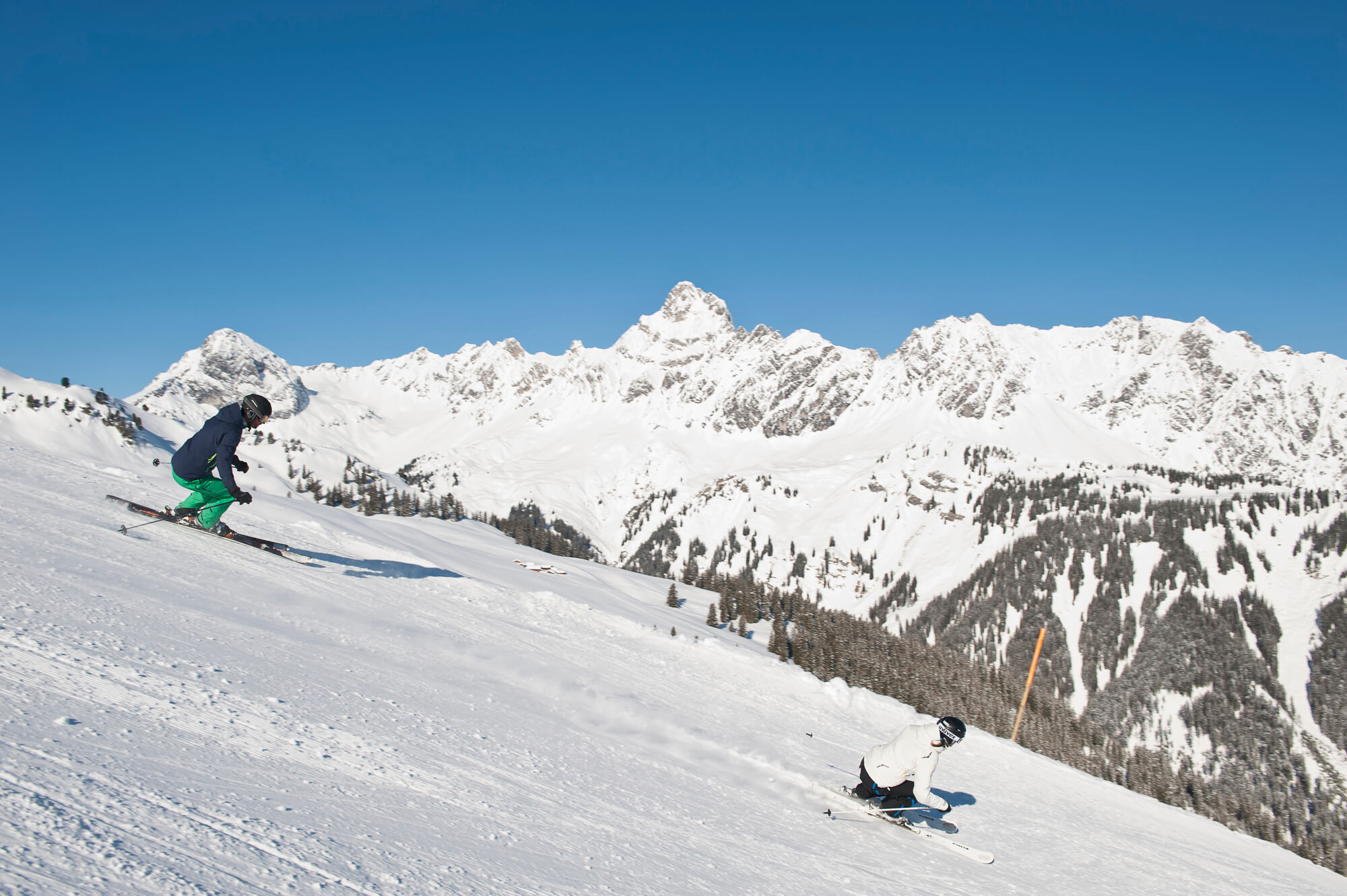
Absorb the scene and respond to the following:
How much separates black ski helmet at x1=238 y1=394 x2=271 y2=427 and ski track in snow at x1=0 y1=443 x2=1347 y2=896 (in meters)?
2.96

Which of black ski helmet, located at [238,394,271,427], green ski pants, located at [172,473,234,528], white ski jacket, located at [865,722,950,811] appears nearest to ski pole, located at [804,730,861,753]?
white ski jacket, located at [865,722,950,811]

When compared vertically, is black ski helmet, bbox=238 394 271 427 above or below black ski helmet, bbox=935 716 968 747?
above

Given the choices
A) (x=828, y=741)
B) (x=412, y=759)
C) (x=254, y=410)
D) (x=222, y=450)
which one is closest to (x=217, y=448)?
(x=222, y=450)

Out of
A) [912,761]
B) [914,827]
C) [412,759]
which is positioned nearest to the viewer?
[412,759]

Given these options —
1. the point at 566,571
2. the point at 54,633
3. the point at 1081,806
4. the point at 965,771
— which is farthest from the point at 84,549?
the point at 566,571

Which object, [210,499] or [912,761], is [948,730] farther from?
[210,499]

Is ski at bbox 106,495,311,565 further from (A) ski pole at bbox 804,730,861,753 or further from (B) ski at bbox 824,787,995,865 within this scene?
(B) ski at bbox 824,787,995,865

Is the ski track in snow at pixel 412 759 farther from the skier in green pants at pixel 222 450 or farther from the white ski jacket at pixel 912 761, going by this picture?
the skier in green pants at pixel 222 450

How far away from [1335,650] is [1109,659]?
4737cm

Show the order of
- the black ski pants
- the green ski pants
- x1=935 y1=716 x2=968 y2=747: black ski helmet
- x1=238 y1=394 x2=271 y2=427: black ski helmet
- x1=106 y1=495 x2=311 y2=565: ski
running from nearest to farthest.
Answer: x1=935 y1=716 x2=968 y2=747: black ski helmet < the black ski pants < x1=238 y1=394 x2=271 y2=427: black ski helmet < the green ski pants < x1=106 y1=495 x2=311 y2=565: ski

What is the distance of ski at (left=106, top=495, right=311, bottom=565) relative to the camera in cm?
1631

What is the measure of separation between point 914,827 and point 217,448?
14.4 meters

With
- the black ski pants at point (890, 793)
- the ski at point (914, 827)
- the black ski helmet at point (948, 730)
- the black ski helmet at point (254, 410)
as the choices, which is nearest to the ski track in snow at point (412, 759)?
the ski at point (914, 827)

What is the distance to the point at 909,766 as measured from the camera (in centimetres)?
1058
